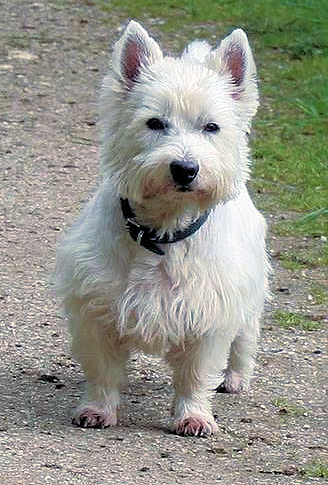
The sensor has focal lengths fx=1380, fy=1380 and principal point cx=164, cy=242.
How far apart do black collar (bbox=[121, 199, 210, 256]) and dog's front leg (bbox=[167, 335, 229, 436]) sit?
416 mm

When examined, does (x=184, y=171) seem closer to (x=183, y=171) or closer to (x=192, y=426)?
(x=183, y=171)

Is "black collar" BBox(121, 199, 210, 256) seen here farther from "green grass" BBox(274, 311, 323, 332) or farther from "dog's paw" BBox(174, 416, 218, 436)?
"green grass" BBox(274, 311, 323, 332)

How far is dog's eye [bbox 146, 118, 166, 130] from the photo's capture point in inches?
194

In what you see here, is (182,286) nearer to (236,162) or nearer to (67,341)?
(236,162)

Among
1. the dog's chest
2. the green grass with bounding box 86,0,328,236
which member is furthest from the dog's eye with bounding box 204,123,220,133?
the green grass with bounding box 86,0,328,236

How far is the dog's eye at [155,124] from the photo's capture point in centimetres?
494

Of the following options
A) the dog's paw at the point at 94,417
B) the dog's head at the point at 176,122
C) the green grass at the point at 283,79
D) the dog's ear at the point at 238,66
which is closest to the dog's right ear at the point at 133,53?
the dog's head at the point at 176,122

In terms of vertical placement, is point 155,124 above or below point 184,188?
above

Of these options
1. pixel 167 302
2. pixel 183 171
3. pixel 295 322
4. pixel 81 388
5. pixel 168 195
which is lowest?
pixel 295 322

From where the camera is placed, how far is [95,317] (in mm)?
5254

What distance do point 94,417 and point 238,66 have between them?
4.84 ft

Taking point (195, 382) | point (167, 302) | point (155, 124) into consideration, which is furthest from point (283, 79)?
point (155, 124)

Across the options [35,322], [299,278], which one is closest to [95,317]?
[35,322]

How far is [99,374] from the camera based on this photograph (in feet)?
17.7
